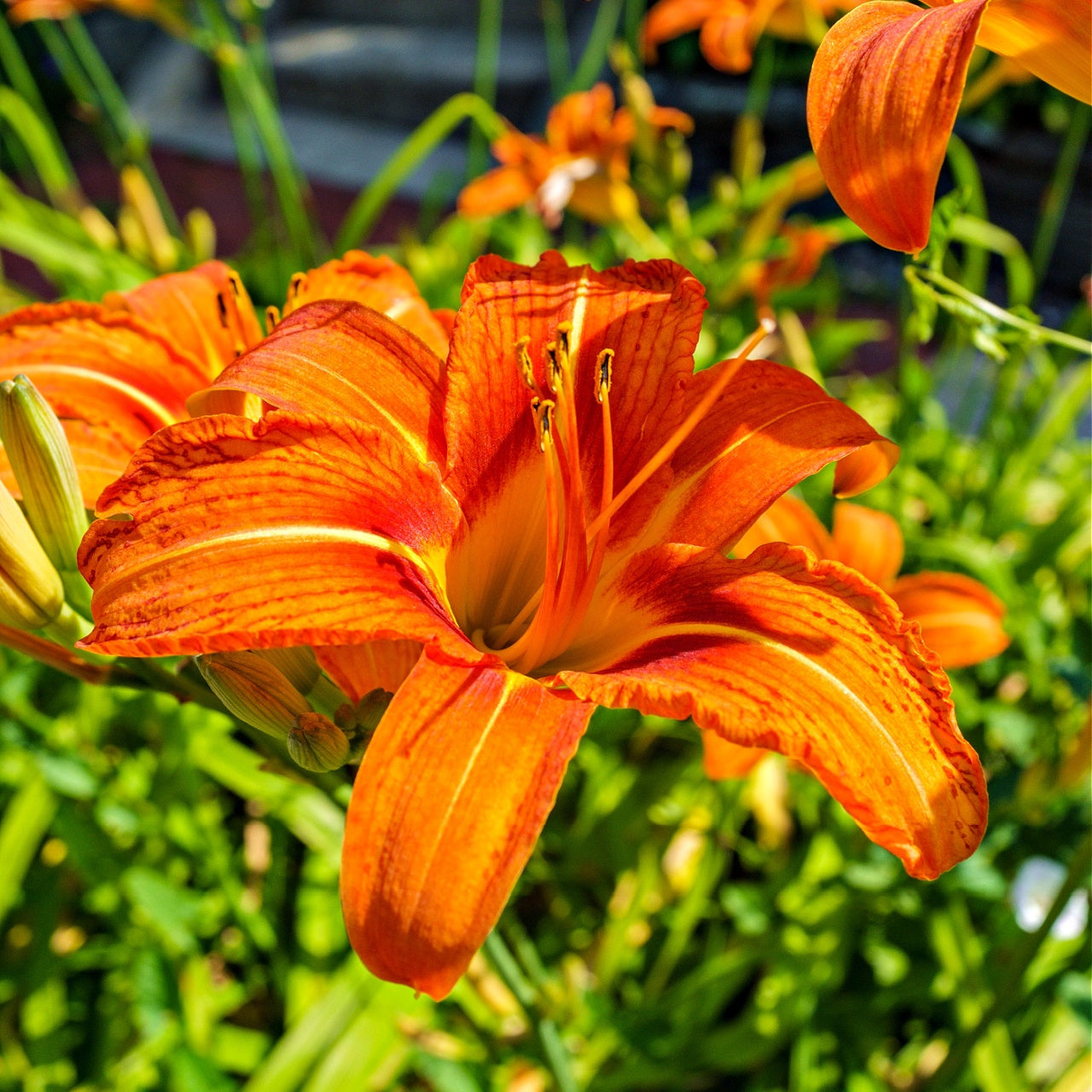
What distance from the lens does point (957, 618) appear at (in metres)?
0.86

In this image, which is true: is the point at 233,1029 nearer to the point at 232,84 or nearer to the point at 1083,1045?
the point at 1083,1045

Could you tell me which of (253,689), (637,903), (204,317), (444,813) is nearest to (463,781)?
(444,813)

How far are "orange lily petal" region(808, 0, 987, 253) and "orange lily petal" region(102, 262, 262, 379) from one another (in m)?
0.42

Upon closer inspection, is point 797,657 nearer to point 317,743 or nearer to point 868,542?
point 317,743

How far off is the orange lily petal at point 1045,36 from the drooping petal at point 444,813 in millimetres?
403

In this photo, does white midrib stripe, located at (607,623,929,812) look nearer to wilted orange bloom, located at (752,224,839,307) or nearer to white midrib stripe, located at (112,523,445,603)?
white midrib stripe, located at (112,523,445,603)

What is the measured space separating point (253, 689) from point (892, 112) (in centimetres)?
40

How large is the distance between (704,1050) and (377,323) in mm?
971

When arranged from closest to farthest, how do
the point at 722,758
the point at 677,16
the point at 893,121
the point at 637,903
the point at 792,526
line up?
the point at 893,121 → the point at 722,758 → the point at 792,526 → the point at 637,903 → the point at 677,16

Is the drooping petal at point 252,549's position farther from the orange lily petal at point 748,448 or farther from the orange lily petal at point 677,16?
the orange lily petal at point 677,16

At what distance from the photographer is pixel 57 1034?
117 cm

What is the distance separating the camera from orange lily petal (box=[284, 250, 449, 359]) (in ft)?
2.02

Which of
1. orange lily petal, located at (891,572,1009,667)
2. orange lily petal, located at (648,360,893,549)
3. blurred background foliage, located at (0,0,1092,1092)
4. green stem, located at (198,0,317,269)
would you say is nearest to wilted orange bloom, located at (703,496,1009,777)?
orange lily petal, located at (891,572,1009,667)

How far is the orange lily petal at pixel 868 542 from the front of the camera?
0.90 meters
